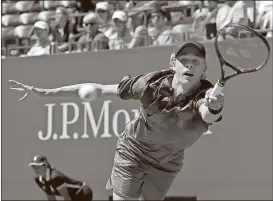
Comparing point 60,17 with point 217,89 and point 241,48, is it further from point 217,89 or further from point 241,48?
point 217,89

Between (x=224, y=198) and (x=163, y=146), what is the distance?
3.76 m

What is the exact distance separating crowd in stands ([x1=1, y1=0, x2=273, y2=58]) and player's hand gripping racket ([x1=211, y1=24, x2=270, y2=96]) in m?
3.75

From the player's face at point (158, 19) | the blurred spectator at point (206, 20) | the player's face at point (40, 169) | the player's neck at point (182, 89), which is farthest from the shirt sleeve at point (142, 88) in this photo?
the player's face at point (40, 169)

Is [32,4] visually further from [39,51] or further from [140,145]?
[140,145]

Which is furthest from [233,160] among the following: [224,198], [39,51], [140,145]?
[140,145]

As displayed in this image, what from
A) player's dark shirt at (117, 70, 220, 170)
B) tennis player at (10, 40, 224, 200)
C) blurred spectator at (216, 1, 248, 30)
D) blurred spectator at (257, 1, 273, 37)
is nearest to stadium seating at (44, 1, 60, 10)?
blurred spectator at (216, 1, 248, 30)

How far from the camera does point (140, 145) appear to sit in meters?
4.90

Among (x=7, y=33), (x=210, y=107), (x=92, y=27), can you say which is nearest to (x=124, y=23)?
(x=92, y=27)

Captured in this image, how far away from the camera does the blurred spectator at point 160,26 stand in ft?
29.0

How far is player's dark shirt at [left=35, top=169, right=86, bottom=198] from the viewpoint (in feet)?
Result: 29.7

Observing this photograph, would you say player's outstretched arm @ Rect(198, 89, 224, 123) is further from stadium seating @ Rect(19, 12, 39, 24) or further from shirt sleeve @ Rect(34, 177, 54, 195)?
stadium seating @ Rect(19, 12, 39, 24)

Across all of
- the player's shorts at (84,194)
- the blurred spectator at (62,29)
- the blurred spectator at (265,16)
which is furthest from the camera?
the blurred spectator at (62,29)

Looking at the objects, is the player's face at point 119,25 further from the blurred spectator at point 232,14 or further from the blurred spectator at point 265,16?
the blurred spectator at point 265,16

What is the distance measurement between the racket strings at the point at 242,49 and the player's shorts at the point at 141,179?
35.7 inches
